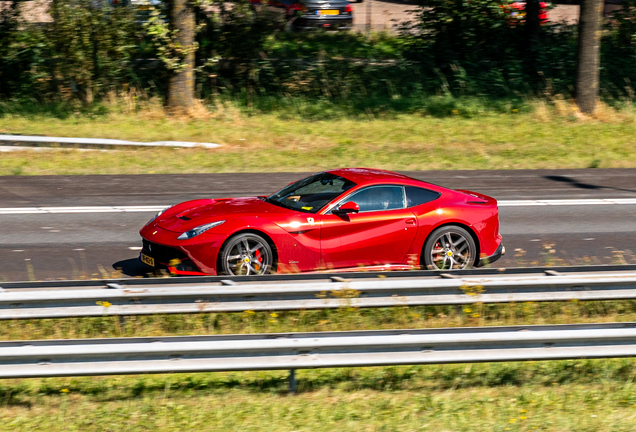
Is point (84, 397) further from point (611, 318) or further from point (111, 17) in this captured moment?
point (111, 17)

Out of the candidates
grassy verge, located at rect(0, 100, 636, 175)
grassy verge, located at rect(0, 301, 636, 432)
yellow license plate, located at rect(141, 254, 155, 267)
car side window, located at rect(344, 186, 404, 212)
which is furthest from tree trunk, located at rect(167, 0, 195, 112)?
grassy verge, located at rect(0, 301, 636, 432)

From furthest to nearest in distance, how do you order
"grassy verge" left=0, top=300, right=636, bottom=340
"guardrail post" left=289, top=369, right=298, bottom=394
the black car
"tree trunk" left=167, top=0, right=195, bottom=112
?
the black car
"tree trunk" left=167, top=0, right=195, bottom=112
"grassy verge" left=0, top=300, right=636, bottom=340
"guardrail post" left=289, top=369, right=298, bottom=394

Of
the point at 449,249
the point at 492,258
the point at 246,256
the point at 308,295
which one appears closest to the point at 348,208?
the point at 246,256

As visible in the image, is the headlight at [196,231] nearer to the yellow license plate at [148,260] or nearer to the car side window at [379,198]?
the yellow license plate at [148,260]

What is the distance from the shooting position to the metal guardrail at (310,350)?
207 inches

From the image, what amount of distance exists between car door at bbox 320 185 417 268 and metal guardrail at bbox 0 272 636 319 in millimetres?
1699

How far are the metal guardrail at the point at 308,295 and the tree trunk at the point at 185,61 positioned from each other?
13.9 m

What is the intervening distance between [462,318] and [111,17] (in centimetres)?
1644

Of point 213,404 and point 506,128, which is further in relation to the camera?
point 506,128

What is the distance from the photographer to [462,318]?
747 centimetres

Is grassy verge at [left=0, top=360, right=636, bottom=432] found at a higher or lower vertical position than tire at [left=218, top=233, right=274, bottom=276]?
lower

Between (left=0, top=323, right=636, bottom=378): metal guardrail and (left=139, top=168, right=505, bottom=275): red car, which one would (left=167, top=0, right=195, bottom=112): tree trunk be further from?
(left=0, top=323, right=636, bottom=378): metal guardrail

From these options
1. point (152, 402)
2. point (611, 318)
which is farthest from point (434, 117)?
point (152, 402)

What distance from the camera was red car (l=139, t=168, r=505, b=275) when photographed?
8.22m
